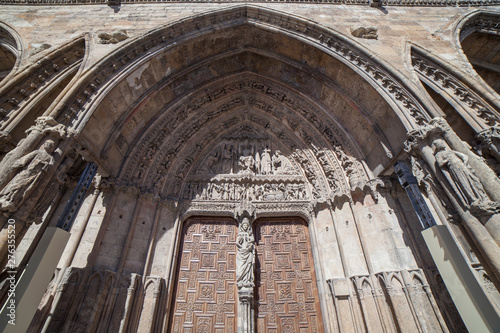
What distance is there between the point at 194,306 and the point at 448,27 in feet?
27.2

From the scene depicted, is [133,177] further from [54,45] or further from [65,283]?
[54,45]

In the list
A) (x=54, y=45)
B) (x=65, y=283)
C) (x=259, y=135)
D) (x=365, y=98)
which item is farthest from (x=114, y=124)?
(x=365, y=98)

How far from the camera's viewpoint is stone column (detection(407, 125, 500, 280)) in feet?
9.00

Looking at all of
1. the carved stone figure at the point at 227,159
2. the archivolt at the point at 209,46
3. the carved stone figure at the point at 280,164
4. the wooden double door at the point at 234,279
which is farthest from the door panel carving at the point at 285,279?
the archivolt at the point at 209,46

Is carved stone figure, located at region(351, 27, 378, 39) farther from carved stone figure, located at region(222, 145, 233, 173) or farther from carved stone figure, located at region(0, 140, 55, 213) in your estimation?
carved stone figure, located at region(0, 140, 55, 213)

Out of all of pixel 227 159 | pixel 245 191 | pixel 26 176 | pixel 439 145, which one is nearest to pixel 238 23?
pixel 227 159

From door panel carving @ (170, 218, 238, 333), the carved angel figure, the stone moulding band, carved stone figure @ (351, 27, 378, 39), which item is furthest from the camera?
the stone moulding band

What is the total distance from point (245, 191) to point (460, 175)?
395cm

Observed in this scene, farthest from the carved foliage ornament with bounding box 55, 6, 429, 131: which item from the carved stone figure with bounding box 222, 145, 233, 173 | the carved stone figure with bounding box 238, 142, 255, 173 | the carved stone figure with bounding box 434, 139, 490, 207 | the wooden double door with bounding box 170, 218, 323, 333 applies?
the wooden double door with bounding box 170, 218, 323, 333

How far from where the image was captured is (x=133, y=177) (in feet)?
16.1

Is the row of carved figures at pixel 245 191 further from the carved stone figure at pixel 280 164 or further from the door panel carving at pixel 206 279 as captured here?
the door panel carving at pixel 206 279

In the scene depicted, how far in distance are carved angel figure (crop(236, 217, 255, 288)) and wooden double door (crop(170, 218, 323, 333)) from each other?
0.92 ft

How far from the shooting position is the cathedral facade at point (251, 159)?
347 centimetres

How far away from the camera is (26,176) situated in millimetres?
→ 3021
